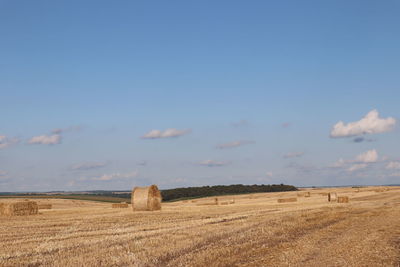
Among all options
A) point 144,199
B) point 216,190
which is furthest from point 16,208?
point 216,190

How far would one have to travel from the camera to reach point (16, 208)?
29109 mm

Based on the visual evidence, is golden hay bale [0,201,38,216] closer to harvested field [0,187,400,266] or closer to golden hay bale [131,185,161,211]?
golden hay bale [131,185,161,211]

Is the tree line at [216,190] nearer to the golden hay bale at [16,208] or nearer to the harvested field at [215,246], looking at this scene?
the golden hay bale at [16,208]

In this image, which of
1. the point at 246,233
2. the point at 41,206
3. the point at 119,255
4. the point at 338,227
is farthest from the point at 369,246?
the point at 41,206

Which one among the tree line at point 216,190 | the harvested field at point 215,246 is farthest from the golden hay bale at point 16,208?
the tree line at point 216,190

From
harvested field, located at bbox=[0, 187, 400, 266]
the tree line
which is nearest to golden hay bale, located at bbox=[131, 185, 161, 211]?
harvested field, located at bbox=[0, 187, 400, 266]

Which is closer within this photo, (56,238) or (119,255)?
(119,255)

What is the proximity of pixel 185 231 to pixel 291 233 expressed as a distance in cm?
350

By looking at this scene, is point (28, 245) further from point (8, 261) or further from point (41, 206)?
point (41, 206)

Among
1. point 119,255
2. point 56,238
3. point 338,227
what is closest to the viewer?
point 119,255

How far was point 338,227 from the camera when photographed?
56.7ft

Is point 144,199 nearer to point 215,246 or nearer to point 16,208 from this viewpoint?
point 16,208

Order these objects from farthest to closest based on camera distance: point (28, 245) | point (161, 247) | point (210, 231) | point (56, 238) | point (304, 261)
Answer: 1. point (210, 231)
2. point (56, 238)
3. point (28, 245)
4. point (161, 247)
5. point (304, 261)

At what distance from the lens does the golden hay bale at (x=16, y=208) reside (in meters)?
28.7
